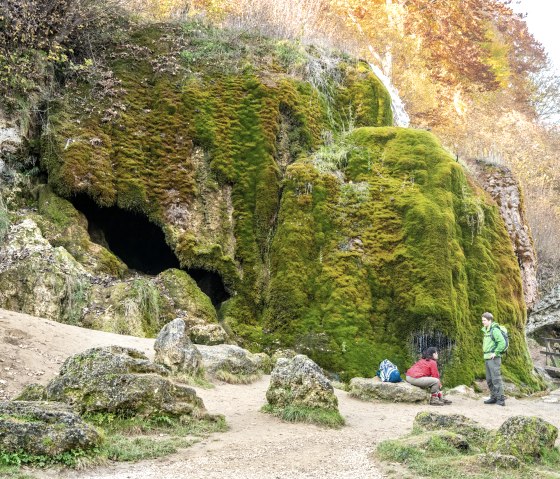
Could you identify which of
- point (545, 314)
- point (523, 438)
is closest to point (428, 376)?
point (523, 438)

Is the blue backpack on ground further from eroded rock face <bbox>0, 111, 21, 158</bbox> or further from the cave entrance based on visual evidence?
eroded rock face <bbox>0, 111, 21, 158</bbox>

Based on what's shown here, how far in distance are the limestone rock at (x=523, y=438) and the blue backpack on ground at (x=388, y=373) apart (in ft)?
14.4

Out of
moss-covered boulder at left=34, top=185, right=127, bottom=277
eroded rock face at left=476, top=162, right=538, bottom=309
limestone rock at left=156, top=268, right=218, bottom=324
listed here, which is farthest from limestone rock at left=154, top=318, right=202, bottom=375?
eroded rock face at left=476, top=162, right=538, bottom=309

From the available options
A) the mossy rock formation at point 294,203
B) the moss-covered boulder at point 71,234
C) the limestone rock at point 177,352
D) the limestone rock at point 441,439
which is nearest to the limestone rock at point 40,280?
the moss-covered boulder at point 71,234

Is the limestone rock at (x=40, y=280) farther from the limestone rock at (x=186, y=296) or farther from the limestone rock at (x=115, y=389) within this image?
the limestone rock at (x=115, y=389)

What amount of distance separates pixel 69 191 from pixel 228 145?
3957mm

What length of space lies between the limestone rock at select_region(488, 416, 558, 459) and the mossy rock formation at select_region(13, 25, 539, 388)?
5570 millimetres

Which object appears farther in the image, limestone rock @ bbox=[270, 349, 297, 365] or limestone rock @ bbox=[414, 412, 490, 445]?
limestone rock @ bbox=[270, 349, 297, 365]

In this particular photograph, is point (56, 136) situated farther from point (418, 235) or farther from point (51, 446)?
point (51, 446)

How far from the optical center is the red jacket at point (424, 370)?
10.3 metres

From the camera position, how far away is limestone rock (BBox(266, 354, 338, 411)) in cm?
755

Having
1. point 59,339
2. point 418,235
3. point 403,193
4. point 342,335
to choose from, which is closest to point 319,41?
point 403,193

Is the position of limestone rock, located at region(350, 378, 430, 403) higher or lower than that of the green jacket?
lower

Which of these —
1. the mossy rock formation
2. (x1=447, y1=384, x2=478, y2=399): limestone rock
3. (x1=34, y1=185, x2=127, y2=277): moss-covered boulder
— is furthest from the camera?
the mossy rock formation
